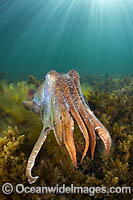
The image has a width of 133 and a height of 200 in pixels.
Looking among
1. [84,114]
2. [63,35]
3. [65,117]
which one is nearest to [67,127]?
[65,117]

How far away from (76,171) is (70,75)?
1.46m

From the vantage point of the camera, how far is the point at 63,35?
109 meters

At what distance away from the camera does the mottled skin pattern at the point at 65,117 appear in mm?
1634

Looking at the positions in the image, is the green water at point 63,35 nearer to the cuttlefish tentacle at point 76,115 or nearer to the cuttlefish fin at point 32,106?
the cuttlefish fin at point 32,106

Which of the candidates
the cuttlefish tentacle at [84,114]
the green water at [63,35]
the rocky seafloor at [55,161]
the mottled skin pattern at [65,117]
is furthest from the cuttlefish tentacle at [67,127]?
the green water at [63,35]

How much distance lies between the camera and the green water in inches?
1951

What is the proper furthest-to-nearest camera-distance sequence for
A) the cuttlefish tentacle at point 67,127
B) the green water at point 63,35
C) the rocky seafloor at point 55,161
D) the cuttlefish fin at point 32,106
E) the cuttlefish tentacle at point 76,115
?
1. the green water at point 63,35
2. the cuttlefish fin at point 32,106
3. the rocky seafloor at point 55,161
4. the cuttlefish tentacle at point 76,115
5. the cuttlefish tentacle at point 67,127

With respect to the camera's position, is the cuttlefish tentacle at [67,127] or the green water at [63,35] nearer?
the cuttlefish tentacle at [67,127]

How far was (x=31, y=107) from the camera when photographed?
263 centimetres

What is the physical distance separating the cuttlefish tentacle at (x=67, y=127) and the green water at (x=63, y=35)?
2193 cm

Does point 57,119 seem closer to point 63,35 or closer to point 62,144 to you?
point 62,144

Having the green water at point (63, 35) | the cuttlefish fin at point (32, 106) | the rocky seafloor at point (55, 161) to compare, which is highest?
the green water at point (63, 35)

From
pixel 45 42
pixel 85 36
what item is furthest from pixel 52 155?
pixel 85 36

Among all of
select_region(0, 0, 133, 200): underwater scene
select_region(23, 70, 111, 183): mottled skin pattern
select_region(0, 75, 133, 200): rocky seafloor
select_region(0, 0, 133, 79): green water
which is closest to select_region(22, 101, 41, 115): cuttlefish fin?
select_region(0, 0, 133, 200): underwater scene
